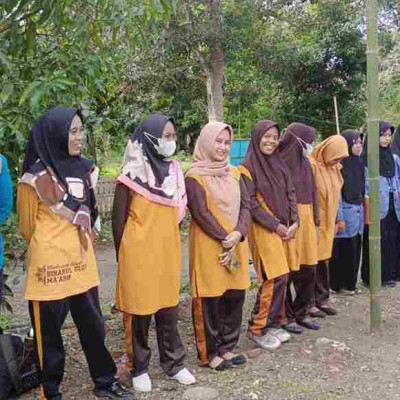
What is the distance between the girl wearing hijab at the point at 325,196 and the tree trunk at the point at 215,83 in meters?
4.84

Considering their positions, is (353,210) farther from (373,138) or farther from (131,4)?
(131,4)

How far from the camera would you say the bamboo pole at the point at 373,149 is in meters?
4.47

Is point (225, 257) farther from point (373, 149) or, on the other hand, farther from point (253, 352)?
point (373, 149)

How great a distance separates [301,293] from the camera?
4.98m

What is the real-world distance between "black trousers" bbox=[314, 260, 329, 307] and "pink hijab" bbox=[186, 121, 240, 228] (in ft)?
5.55

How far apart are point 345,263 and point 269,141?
2173 mm

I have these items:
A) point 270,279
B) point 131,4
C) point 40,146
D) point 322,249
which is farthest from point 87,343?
point 322,249

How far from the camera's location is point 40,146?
325 cm

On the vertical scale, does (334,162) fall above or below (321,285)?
above

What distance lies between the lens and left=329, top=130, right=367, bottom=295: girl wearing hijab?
5.78 m

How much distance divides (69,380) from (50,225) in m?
1.29

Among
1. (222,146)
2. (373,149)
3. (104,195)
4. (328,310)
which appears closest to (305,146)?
(373,149)

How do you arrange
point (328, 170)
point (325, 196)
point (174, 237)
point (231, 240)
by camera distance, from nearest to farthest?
point (174, 237) < point (231, 240) < point (325, 196) < point (328, 170)

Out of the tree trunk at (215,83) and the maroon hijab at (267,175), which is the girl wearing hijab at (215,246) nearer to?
the maroon hijab at (267,175)
